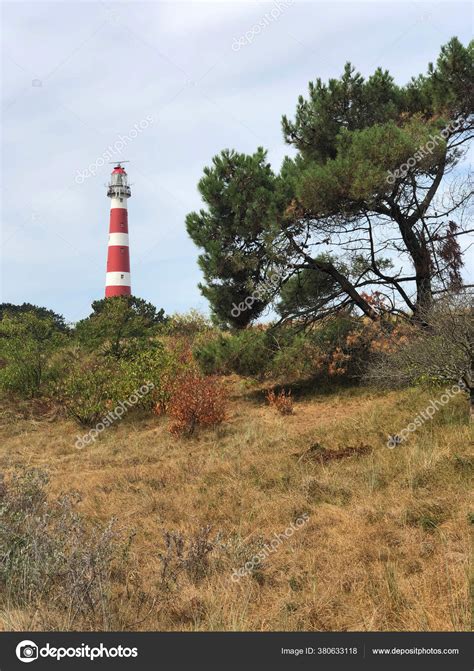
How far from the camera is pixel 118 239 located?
3375cm

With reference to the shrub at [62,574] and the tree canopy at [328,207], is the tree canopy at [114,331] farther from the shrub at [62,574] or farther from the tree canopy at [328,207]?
the shrub at [62,574]

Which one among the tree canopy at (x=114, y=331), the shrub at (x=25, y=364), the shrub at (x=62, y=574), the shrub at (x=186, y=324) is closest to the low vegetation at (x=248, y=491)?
the shrub at (x=62, y=574)

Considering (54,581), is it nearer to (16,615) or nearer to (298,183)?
(16,615)

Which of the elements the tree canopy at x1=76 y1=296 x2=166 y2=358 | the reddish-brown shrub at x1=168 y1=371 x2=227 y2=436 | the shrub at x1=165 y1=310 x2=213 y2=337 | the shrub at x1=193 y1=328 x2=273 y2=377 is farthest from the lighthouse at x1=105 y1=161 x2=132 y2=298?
the reddish-brown shrub at x1=168 y1=371 x2=227 y2=436

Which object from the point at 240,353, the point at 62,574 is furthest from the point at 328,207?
the point at 62,574

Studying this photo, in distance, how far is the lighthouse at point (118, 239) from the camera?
32625 millimetres

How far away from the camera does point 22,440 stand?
1159cm

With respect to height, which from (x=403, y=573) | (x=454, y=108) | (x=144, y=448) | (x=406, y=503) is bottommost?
(x=403, y=573)

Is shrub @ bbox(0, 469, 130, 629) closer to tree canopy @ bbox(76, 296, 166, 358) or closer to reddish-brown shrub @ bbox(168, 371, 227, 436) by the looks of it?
reddish-brown shrub @ bbox(168, 371, 227, 436)

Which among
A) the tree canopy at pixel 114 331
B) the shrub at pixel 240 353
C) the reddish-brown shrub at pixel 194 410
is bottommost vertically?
the reddish-brown shrub at pixel 194 410

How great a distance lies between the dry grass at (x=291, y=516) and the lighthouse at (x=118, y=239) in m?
23.1

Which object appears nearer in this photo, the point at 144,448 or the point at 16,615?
the point at 16,615

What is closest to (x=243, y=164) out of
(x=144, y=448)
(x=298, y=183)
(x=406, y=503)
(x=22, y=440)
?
(x=298, y=183)
